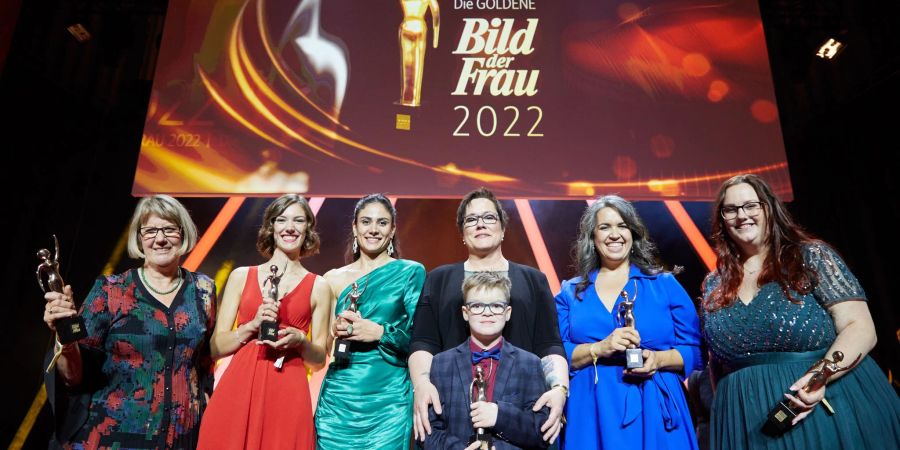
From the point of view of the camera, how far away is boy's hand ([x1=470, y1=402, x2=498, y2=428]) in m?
1.80

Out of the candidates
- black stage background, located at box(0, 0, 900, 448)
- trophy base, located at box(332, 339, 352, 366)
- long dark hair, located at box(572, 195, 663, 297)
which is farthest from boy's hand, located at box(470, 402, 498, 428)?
black stage background, located at box(0, 0, 900, 448)

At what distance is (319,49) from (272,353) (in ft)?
8.32

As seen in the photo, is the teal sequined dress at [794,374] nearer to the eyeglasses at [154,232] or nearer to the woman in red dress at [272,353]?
the woman in red dress at [272,353]

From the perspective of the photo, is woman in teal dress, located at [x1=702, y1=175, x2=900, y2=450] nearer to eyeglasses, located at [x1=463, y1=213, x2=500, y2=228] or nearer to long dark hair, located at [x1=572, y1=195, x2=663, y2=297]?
long dark hair, located at [x1=572, y1=195, x2=663, y2=297]

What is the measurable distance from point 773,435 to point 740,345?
0.28 meters

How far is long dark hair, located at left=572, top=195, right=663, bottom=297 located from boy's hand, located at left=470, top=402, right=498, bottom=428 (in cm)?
76

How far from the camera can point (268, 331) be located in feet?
7.02

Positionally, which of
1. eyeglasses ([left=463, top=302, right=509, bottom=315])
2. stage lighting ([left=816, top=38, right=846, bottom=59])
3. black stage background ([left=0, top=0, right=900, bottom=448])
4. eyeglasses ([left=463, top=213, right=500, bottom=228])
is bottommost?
eyeglasses ([left=463, top=302, right=509, bottom=315])

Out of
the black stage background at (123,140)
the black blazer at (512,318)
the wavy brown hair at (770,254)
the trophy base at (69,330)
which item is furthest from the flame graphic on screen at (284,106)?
the trophy base at (69,330)

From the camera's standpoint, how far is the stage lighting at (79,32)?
4.69 metres

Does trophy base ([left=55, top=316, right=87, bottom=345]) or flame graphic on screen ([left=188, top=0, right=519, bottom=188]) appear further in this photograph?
flame graphic on screen ([left=188, top=0, right=519, bottom=188])

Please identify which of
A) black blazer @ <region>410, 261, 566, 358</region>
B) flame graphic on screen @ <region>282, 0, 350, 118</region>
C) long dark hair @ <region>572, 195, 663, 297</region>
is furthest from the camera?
flame graphic on screen @ <region>282, 0, 350, 118</region>

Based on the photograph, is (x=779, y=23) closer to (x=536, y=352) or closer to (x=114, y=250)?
(x=536, y=352)

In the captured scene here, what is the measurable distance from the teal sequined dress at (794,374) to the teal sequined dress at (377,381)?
1.16m
